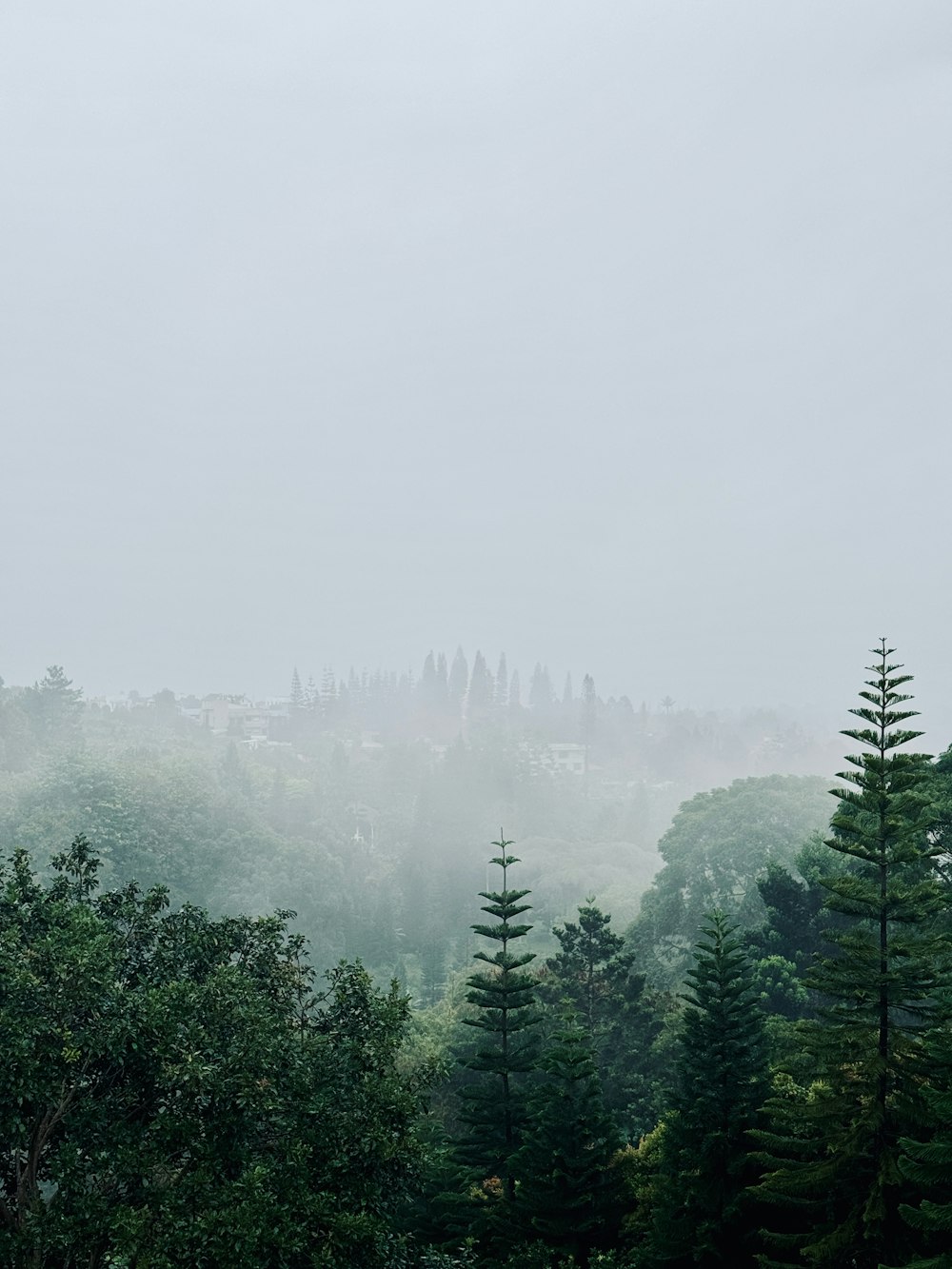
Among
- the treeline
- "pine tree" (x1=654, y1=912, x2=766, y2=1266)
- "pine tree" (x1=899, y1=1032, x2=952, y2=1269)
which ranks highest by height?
"pine tree" (x1=899, y1=1032, x2=952, y2=1269)

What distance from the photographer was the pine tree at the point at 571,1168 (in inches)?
709

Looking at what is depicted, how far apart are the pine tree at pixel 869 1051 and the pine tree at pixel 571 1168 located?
175 inches

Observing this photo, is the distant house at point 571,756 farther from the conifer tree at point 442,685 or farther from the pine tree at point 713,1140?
the pine tree at point 713,1140

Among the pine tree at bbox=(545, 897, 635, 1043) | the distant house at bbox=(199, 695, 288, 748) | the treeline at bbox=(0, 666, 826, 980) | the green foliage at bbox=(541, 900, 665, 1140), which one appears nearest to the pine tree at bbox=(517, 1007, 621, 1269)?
the green foliage at bbox=(541, 900, 665, 1140)

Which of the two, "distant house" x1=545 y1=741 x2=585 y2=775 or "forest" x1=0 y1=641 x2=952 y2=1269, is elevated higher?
"forest" x1=0 y1=641 x2=952 y2=1269

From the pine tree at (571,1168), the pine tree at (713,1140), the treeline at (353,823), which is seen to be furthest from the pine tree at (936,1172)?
the treeline at (353,823)

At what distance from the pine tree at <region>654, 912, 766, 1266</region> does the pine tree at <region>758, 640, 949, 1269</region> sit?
129 cm

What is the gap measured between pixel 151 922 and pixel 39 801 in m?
61.0

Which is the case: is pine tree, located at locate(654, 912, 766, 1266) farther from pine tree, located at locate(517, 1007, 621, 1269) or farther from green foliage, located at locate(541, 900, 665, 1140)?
green foliage, located at locate(541, 900, 665, 1140)

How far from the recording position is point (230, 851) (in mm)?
68562

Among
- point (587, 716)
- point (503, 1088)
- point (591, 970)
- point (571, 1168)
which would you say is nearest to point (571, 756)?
point (587, 716)

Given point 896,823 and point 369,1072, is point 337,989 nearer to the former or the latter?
point 369,1072

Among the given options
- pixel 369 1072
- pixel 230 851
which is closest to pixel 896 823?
pixel 369 1072

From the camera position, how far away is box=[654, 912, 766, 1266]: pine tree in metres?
15.6
